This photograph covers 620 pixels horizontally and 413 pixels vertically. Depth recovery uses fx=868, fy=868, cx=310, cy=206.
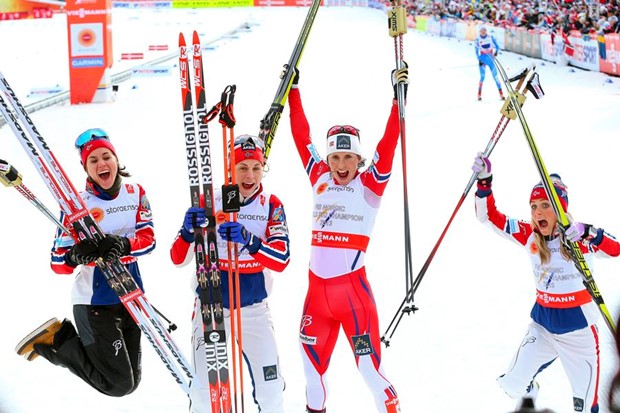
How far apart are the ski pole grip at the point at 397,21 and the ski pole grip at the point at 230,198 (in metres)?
1.50

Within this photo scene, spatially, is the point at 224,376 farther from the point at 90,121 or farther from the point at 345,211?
the point at 90,121

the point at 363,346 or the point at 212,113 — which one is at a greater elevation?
the point at 212,113

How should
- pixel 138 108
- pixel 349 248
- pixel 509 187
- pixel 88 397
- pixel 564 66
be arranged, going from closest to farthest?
1. pixel 349 248
2. pixel 88 397
3. pixel 509 187
4. pixel 138 108
5. pixel 564 66

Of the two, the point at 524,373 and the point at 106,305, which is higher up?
the point at 106,305

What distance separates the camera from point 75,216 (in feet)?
13.7

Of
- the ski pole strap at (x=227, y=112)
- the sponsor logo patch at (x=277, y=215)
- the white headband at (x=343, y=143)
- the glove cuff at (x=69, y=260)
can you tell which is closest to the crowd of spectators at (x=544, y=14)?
the white headband at (x=343, y=143)

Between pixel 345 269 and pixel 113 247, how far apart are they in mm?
1155

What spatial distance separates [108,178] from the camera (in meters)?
4.46

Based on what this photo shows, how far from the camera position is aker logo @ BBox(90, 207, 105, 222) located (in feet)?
14.6

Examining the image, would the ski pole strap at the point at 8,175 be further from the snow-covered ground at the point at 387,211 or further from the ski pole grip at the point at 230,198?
the snow-covered ground at the point at 387,211

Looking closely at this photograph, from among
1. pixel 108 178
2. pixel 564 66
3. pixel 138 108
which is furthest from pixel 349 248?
pixel 564 66

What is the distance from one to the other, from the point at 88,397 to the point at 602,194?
665 centimetres

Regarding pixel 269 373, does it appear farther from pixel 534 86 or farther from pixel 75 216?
pixel 534 86

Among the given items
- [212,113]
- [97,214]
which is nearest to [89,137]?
[97,214]
